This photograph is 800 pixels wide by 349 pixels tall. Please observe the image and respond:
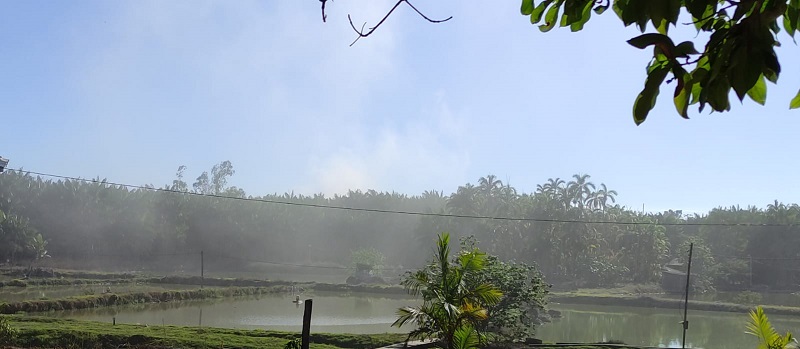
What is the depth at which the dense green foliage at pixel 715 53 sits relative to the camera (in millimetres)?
1330

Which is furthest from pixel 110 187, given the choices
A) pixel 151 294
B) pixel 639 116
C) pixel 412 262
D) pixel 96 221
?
pixel 639 116

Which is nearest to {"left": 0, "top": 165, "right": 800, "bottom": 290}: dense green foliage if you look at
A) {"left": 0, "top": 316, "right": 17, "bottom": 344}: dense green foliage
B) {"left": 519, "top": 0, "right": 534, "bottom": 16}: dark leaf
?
{"left": 0, "top": 316, "right": 17, "bottom": 344}: dense green foliage

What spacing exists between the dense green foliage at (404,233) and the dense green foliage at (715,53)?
4254 centimetres

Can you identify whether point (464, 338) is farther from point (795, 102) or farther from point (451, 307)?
point (795, 102)

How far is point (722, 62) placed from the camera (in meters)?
1.43

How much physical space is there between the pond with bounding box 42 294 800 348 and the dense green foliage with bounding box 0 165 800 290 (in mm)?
12929

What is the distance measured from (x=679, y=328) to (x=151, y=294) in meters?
20.9

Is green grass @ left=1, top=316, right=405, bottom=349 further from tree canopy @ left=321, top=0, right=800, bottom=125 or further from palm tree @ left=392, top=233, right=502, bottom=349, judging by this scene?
tree canopy @ left=321, top=0, right=800, bottom=125

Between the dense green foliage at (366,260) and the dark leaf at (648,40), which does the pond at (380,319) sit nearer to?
the dense green foliage at (366,260)

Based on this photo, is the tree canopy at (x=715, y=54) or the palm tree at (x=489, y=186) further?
the palm tree at (x=489, y=186)

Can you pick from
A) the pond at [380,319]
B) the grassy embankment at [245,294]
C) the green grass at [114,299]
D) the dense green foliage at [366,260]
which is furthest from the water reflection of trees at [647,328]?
the dense green foliage at [366,260]

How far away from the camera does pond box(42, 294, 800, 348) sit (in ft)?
76.8

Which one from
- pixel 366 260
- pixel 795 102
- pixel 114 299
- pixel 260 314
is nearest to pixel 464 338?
pixel 795 102

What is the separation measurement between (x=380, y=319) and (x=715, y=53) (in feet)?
85.0
